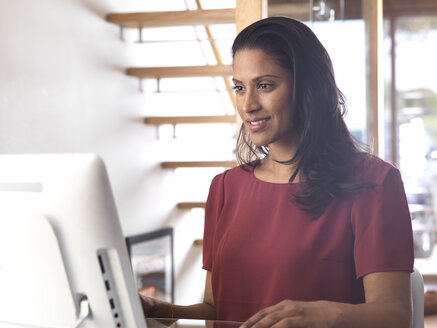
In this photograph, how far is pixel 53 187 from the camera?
2.23 ft

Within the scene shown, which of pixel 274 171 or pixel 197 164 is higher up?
pixel 274 171

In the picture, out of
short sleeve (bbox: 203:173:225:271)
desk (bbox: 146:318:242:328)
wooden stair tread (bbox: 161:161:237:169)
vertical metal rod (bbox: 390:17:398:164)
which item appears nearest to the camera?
desk (bbox: 146:318:242:328)

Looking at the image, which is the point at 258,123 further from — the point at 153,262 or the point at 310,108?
the point at 153,262

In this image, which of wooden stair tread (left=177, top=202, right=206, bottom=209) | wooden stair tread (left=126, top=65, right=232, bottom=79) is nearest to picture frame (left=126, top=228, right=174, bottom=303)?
wooden stair tread (left=177, top=202, right=206, bottom=209)

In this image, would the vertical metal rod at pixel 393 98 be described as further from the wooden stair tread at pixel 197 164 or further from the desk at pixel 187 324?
the desk at pixel 187 324

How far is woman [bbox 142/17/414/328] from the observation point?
123 centimetres

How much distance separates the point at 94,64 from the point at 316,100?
6.63 ft

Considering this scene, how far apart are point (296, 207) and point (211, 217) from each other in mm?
258

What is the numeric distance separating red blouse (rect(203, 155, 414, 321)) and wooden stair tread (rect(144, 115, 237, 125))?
2228 mm

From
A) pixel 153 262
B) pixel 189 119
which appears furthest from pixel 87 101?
pixel 153 262

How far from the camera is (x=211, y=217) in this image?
1532mm

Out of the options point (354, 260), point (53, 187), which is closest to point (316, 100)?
point (354, 260)

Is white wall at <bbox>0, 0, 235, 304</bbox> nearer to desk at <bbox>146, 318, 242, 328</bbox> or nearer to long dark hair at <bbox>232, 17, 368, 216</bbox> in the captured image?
long dark hair at <bbox>232, 17, 368, 216</bbox>

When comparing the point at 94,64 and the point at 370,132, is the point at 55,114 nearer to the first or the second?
the point at 94,64
